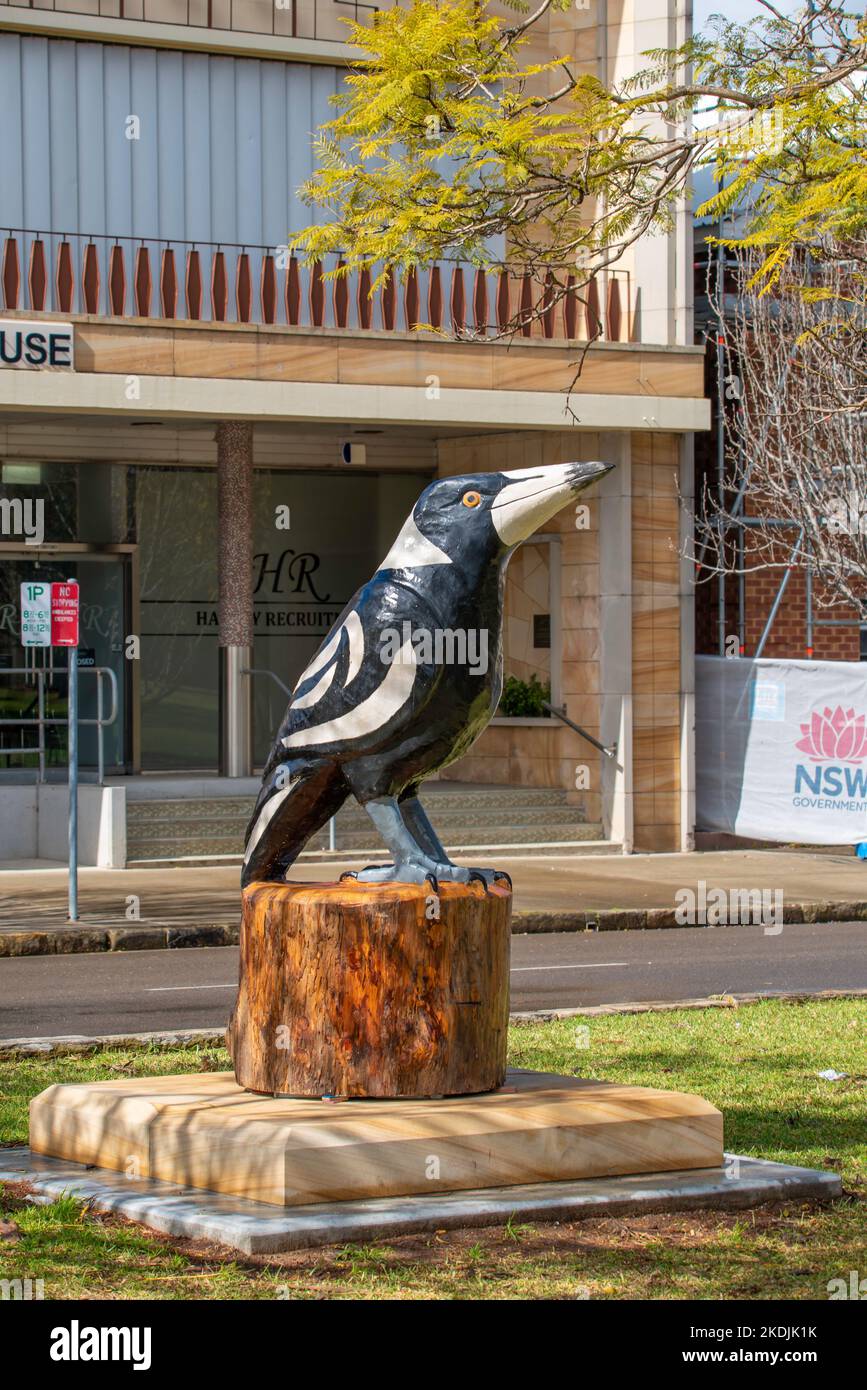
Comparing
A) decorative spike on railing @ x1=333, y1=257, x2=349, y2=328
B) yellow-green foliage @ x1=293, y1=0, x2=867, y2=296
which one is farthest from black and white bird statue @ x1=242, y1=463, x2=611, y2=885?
decorative spike on railing @ x1=333, y1=257, x2=349, y2=328

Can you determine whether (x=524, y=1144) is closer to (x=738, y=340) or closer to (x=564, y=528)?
(x=564, y=528)

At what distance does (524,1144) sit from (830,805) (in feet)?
52.3

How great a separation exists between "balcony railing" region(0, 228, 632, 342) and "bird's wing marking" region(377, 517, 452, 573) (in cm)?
1253

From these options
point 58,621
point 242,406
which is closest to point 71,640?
point 58,621

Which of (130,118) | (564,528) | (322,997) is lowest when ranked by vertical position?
(322,997)

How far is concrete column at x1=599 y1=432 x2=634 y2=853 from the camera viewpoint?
2195 cm

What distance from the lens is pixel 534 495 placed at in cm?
713

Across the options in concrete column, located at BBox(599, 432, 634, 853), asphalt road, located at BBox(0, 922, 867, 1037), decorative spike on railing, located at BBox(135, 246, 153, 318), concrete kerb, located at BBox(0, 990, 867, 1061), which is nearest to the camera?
concrete kerb, located at BBox(0, 990, 867, 1061)

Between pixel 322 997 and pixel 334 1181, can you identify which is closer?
pixel 334 1181

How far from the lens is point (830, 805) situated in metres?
22.0

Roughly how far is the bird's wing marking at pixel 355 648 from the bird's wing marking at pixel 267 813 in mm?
518

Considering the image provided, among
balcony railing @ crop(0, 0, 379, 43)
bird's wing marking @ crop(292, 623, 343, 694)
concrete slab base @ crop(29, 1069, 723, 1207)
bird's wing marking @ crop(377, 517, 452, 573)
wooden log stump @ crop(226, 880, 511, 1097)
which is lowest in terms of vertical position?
concrete slab base @ crop(29, 1069, 723, 1207)

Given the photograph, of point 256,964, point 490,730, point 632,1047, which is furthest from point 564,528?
point 256,964

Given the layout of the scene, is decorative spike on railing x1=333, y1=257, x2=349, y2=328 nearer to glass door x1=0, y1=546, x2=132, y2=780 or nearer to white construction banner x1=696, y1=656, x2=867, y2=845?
glass door x1=0, y1=546, x2=132, y2=780
